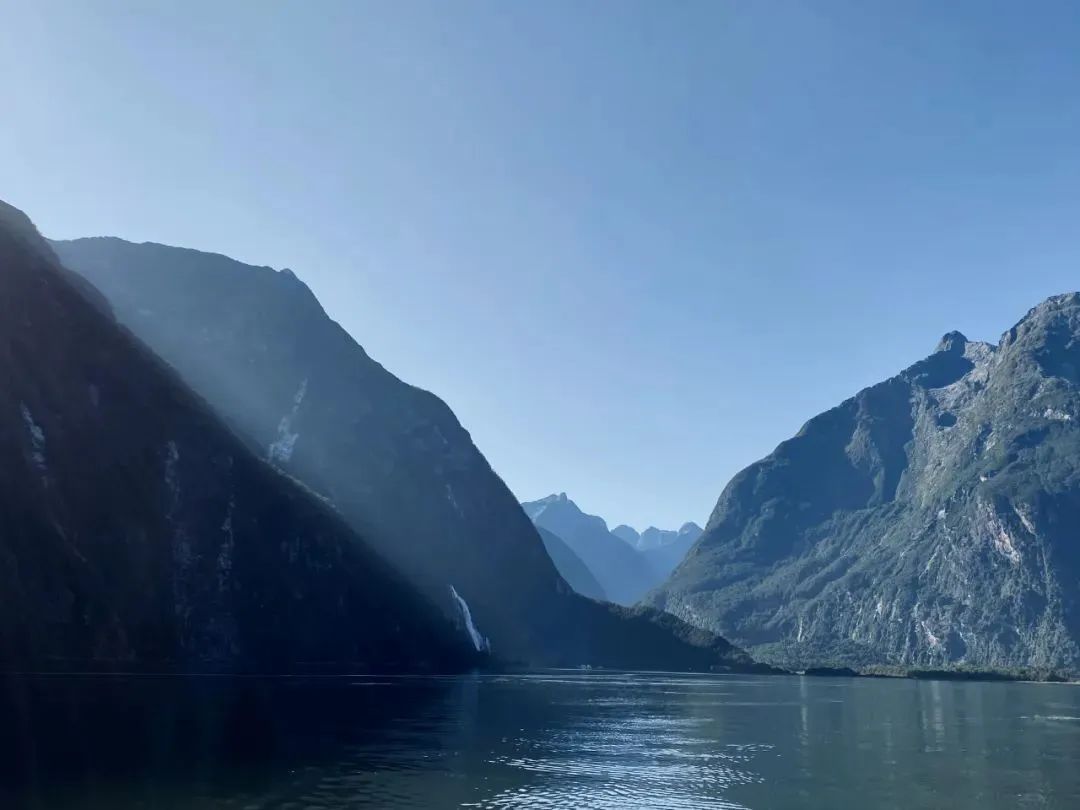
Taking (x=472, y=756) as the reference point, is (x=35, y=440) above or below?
above

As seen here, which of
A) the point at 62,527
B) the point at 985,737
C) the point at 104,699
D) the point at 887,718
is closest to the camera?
the point at 104,699

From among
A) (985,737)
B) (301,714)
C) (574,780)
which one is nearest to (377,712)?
(301,714)

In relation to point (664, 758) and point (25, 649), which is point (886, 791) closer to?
point (664, 758)

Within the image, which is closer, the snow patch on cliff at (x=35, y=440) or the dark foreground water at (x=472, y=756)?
the dark foreground water at (x=472, y=756)

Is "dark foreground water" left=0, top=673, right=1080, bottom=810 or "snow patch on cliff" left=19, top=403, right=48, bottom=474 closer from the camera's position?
"dark foreground water" left=0, top=673, right=1080, bottom=810

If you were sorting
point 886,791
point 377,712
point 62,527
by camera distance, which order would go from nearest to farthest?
1. point 886,791
2. point 377,712
3. point 62,527

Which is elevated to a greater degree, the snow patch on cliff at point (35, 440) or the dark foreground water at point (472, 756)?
the snow patch on cliff at point (35, 440)

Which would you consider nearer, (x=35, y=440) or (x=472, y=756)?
(x=472, y=756)

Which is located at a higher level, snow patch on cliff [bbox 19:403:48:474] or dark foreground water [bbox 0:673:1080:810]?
snow patch on cliff [bbox 19:403:48:474]
